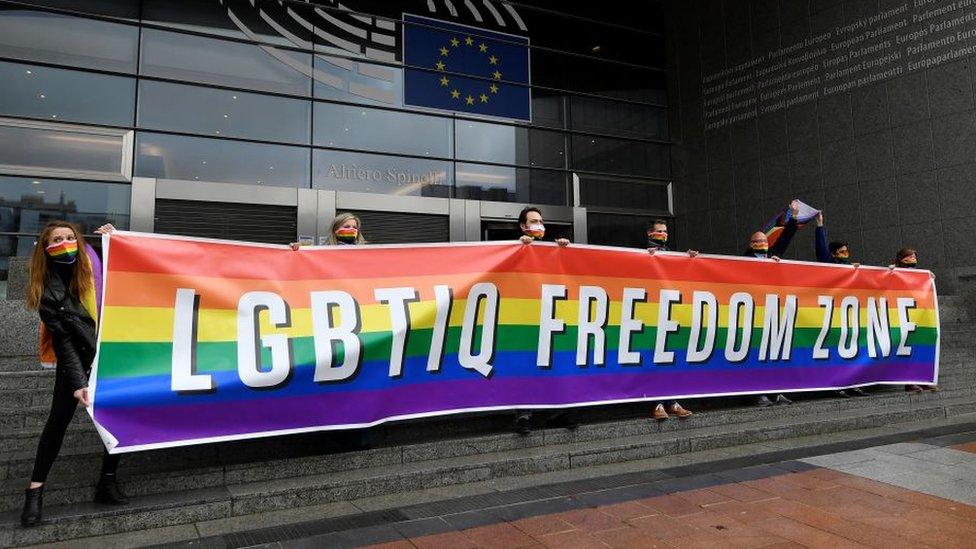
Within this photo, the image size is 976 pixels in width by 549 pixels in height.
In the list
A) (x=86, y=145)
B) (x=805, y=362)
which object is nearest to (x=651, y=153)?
(x=805, y=362)

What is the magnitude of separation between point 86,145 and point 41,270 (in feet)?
26.8

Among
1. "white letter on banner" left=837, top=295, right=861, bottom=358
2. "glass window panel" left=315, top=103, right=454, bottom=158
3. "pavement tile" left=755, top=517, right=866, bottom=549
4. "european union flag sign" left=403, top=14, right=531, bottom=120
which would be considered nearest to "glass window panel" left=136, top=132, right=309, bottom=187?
"glass window panel" left=315, top=103, right=454, bottom=158

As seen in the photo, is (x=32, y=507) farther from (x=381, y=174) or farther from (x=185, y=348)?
(x=381, y=174)

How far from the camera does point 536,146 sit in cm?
1411

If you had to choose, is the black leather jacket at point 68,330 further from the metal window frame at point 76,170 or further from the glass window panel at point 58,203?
the metal window frame at point 76,170

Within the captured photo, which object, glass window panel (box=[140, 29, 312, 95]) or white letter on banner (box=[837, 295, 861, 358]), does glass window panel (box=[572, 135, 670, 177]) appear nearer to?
glass window panel (box=[140, 29, 312, 95])

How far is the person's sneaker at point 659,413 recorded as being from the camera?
5410mm

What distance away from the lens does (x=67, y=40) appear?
34.4 feet

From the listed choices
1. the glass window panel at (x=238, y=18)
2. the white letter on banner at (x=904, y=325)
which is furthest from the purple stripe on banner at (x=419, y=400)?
the glass window panel at (x=238, y=18)

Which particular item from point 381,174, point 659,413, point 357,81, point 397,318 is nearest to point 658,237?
point 659,413

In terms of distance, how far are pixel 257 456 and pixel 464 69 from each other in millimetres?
11195

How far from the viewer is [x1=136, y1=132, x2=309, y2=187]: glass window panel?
35.0ft

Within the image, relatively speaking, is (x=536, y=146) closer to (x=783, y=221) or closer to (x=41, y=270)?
(x=783, y=221)

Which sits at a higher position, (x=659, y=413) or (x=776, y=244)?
(x=776, y=244)
